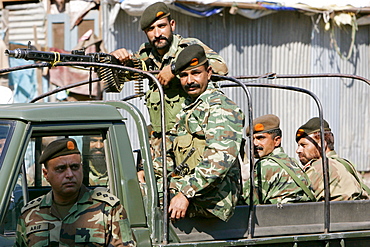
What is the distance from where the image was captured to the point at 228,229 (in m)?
3.46

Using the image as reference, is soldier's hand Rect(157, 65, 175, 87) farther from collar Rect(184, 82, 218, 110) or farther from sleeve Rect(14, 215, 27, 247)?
sleeve Rect(14, 215, 27, 247)

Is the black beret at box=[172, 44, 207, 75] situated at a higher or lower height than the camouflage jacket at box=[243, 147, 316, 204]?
higher

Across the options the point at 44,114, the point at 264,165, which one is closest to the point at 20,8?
the point at 264,165

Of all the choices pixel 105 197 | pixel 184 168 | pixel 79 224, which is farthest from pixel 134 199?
pixel 184 168

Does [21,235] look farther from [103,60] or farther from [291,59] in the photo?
[291,59]

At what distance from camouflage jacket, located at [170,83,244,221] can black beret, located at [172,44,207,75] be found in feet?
0.82

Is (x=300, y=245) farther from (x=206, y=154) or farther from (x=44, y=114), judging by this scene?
(x=44, y=114)

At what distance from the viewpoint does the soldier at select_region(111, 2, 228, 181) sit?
Answer: 420cm

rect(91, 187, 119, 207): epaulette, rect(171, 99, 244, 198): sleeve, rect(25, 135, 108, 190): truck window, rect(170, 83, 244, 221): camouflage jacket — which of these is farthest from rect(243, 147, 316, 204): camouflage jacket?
rect(91, 187, 119, 207): epaulette

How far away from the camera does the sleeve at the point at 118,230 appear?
2.79 meters

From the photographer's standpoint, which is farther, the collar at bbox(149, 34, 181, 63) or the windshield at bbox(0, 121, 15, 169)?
the collar at bbox(149, 34, 181, 63)

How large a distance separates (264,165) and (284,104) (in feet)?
17.9

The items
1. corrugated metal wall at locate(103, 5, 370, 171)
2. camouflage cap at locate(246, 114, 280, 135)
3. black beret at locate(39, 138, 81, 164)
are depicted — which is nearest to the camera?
black beret at locate(39, 138, 81, 164)

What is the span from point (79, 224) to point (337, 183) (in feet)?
7.03
